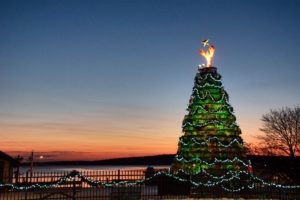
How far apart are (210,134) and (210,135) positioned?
3.5 inches

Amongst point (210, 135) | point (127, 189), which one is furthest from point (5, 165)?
point (210, 135)

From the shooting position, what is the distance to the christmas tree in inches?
1193

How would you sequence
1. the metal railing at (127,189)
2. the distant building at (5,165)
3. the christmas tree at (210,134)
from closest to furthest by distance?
the metal railing at (127,189) → the distant building at (5,165) → the christmas tree at (210,134)

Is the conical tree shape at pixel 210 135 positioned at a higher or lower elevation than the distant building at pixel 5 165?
higher

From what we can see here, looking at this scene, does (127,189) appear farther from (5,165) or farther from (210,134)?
(5,165)

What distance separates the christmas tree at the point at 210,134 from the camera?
30297mm

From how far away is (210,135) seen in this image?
30.9 metres

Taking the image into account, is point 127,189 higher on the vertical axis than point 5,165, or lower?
lower

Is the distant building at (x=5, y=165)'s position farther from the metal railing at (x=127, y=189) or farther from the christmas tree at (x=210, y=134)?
the christmas tree at (x=210, y=134)

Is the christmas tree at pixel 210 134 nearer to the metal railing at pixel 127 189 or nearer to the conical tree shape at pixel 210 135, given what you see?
the conical tree shape at pixel 210 135

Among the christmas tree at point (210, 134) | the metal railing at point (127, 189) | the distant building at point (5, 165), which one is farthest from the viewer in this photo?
the christmas tree at point (210, 134)

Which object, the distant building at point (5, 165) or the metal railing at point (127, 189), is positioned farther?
the distant building at point (5, 165)

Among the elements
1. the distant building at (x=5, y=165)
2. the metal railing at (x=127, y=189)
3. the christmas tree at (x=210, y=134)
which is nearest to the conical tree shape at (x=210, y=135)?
the christmas tree at (x=210, y=134)

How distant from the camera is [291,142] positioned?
35812mm
